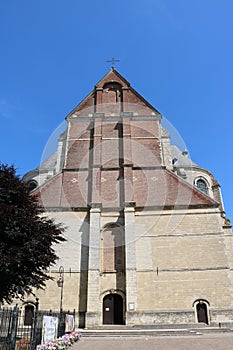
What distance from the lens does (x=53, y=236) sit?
13.3m

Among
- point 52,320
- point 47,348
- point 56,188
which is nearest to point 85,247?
point 56,188

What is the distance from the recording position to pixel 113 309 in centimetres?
1894

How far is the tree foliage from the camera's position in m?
11.1

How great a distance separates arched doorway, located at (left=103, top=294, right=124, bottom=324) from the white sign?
9.98 metres

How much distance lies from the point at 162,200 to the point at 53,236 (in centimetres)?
1017

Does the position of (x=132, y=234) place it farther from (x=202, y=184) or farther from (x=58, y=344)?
(x=202, y=184)

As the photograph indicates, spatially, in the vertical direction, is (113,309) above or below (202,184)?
below

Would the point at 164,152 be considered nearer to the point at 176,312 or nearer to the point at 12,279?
the point at 176,312

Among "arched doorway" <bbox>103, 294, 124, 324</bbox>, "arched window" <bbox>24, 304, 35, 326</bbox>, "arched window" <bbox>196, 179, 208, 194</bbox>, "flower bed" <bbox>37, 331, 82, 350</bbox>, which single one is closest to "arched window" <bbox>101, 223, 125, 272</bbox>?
"arched doorway" <bbox>103, 294, 124, 324</bbox>

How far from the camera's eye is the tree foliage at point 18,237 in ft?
36.3

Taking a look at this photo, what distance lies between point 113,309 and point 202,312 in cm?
558

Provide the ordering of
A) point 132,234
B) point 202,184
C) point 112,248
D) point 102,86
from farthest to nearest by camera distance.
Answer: point 202,184, point 102,86, point 112,248, point 132,234

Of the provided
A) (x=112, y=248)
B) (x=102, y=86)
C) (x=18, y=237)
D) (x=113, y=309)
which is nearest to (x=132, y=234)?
(x=112, y=248)

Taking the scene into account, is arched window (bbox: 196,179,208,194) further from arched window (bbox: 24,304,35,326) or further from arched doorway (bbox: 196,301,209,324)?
arched window (bbox: 24,304,35,326)
